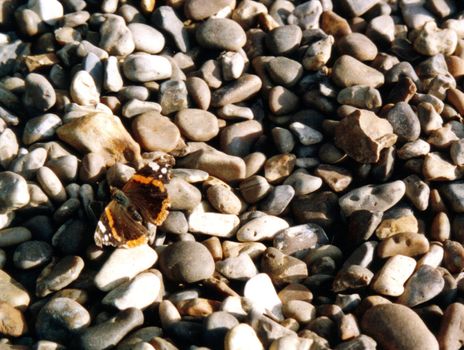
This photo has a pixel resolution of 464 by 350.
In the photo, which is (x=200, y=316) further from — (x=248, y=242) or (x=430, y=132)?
(x=430, y=132)

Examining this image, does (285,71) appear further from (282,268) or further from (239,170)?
(282,268)

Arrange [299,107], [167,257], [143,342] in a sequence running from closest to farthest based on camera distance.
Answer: [143,342] → [167,257] → [299,107]

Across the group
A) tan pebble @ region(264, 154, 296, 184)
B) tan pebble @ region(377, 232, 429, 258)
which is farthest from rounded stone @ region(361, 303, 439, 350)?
tan pebble @ region(264, 154, 296, 184)

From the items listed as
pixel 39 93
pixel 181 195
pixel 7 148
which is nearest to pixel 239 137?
pixel 181 195

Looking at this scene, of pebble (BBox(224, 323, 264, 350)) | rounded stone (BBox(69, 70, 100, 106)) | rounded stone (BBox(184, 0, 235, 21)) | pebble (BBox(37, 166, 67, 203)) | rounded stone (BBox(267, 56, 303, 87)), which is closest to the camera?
pebble (BBox(224, 323, 264, 350))

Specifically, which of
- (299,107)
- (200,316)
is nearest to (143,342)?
(200,316)

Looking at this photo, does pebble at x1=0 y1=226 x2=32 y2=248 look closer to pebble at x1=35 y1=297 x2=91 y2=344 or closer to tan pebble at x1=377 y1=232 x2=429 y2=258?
pebble at x1=35 y1=297 x2=91 y2=344
